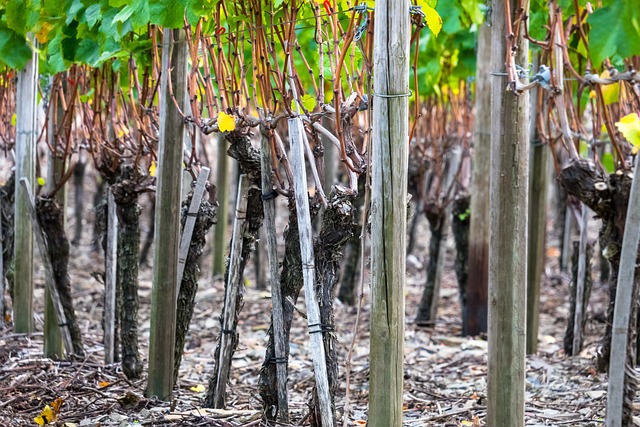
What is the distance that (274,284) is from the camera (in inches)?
150

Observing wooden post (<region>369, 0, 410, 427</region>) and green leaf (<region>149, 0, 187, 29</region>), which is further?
green leaf (<region>149, 0, 187, 29</region>)

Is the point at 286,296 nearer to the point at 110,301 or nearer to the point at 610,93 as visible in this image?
the point at 110,301

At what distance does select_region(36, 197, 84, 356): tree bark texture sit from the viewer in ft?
17.9

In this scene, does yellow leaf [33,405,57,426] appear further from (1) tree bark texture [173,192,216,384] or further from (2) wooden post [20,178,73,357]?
(2) wooden post [20,178,73,357]

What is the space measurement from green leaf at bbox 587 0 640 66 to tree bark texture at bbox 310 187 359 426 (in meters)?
1.33

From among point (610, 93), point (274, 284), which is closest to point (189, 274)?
point (274, 284)

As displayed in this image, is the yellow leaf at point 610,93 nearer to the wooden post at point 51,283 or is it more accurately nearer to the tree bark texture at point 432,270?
the wooden post at point 51,283

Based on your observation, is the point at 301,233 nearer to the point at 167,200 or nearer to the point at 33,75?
the point at 167,200

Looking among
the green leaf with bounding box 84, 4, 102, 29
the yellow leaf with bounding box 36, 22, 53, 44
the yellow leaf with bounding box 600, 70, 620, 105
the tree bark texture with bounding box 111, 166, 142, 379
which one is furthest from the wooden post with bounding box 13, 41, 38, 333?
the yellow leaf with bounding box 600, 70, 620, 105

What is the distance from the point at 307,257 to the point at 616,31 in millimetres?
1537

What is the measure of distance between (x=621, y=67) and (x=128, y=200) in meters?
3.37

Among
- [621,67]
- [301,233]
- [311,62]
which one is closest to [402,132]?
[301,233]

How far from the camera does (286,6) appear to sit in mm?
3715

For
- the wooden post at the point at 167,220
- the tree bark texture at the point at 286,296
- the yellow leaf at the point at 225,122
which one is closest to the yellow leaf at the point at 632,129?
the tree bark texture at the point at 286,296
